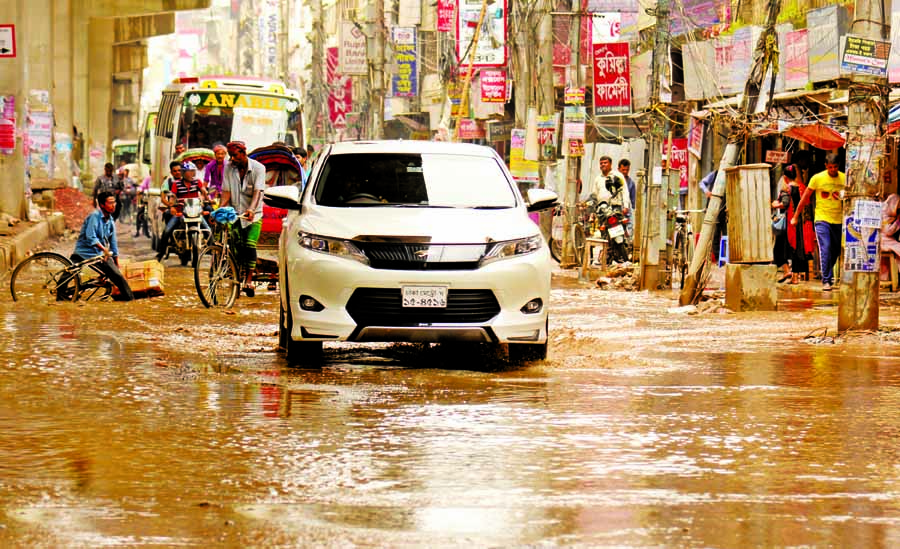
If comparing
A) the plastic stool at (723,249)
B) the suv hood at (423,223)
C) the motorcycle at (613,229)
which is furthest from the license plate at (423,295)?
the motorcycle at (613,229)

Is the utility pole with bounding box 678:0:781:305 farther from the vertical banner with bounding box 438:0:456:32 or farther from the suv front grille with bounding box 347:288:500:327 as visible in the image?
the vertical banner with bounding box 438:0:456:32

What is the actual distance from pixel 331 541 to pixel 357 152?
7633 millimetres

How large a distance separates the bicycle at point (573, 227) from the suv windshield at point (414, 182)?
16.2 metres

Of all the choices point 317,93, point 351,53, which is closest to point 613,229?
point 351,53

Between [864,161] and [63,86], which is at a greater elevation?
[63,86]

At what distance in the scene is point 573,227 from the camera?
101ft

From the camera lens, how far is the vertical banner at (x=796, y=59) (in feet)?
93.4

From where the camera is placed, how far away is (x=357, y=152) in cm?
1330

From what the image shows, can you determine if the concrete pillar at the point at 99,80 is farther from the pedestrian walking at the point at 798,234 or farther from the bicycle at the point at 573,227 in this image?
the pedestrian walking at the point at 798,234

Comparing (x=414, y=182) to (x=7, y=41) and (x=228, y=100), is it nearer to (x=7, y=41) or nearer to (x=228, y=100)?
(x=7, y=41)

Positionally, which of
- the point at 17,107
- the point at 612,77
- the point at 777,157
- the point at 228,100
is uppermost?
the point at 612,77

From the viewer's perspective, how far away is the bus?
3338 centimetres

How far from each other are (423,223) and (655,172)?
13.0 meters

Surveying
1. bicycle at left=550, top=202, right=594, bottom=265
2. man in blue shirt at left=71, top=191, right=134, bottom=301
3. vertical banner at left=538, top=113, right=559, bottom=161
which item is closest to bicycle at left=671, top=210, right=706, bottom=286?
bicycle at left=550, top=202, right=594, bottom=265
